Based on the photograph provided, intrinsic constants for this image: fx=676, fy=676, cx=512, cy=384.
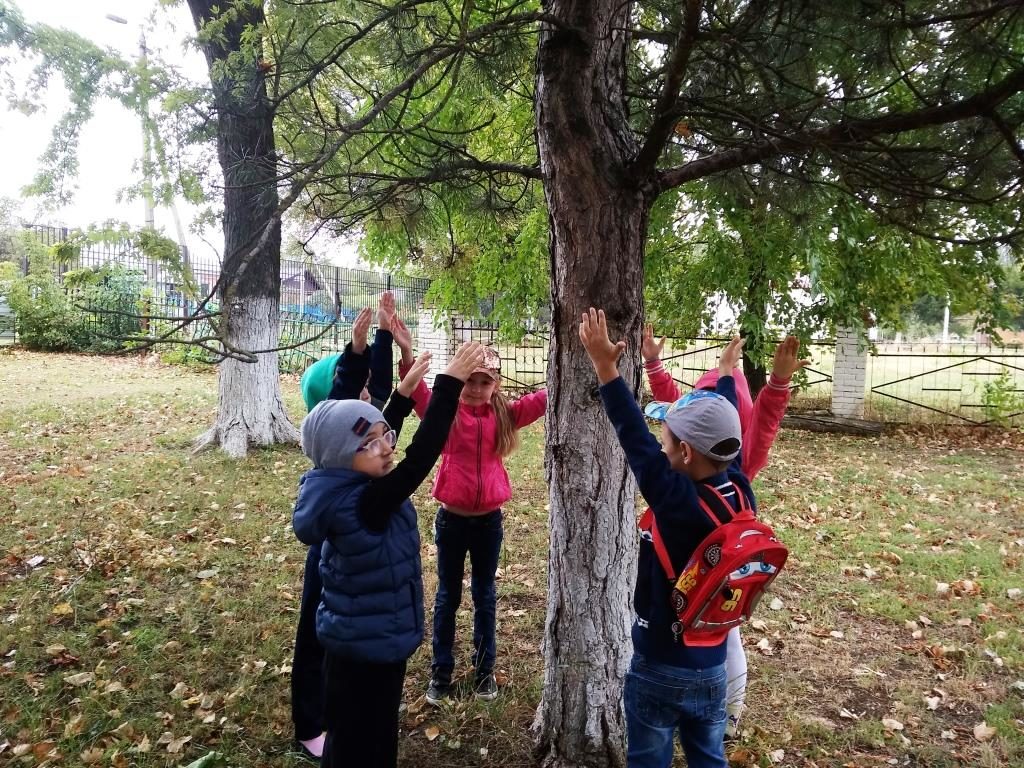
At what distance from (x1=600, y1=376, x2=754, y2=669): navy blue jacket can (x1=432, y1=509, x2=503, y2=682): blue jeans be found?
1206 millimetres

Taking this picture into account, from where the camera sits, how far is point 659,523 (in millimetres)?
1962

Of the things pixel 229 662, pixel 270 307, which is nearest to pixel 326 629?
pixel 229 662

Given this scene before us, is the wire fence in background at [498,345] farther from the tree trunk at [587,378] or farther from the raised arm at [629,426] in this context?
the raised arm at [629,426]

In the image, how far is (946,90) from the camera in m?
2.56

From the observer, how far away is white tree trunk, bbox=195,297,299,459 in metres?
7.49

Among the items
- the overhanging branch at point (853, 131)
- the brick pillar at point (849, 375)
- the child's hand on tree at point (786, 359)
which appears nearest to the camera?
the overhanging branch at point (853, 131)

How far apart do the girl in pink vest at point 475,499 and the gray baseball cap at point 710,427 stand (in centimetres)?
123

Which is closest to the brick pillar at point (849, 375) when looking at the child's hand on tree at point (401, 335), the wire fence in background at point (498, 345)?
the wire fence in background at point (498, 345)

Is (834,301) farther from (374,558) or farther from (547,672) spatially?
(374,558)

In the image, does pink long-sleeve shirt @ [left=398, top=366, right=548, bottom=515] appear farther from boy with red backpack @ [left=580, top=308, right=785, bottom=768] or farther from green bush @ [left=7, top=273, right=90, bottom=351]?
green bush @ [left=7, top=273, right=90, bottom=351]

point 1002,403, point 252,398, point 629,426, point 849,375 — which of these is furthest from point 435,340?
point 629,426

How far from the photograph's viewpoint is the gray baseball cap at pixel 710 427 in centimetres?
192

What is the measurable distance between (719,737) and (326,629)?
1229mm

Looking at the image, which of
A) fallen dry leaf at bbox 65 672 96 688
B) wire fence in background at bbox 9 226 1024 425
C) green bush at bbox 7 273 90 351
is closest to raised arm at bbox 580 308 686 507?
fallen dry leaf at bbox 65 672 96 688
